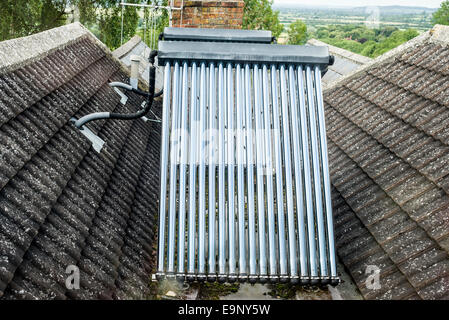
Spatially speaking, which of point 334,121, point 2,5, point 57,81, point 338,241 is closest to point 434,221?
point 338,241

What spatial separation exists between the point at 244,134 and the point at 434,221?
1.34 metres

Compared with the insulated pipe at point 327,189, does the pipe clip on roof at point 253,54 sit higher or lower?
higher

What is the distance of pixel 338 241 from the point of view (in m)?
2.99

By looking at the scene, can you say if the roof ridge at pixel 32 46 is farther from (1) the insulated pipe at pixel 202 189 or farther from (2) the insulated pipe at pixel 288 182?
(2) the insulated pipe at pixel 288 182

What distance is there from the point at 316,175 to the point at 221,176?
25.3 inches

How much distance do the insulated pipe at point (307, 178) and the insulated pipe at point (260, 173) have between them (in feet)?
0.94

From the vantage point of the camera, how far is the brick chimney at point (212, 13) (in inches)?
235

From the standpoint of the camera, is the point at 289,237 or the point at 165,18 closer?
the point at 289,237

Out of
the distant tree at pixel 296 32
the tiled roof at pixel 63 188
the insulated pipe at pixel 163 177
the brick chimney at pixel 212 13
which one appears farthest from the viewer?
the distant tree at pixel 296 32

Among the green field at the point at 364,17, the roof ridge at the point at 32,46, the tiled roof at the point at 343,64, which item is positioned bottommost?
the tiled roof at the point at 343,64

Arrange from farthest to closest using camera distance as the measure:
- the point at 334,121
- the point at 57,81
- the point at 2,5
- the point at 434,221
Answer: the point at 2,5
the point at 334,121
the point at 57,81
the point at 434,221

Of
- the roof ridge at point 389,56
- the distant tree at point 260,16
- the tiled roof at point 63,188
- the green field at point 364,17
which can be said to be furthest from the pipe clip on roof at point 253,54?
the green field at point 364,17

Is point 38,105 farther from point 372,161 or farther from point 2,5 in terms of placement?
point 2,5

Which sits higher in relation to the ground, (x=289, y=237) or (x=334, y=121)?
(x=334, y=121)
